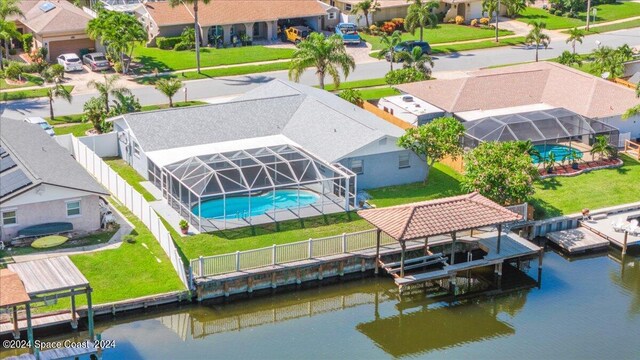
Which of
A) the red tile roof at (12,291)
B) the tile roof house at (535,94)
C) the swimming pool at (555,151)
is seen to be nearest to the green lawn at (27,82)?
the tile roof house at (535,94)

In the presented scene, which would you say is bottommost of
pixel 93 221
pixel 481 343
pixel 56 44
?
pixel 481 343

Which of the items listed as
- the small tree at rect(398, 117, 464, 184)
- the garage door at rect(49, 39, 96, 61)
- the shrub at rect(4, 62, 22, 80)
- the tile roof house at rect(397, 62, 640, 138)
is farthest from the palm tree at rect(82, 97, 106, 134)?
the small tree at rect(398, 117, 464, 184)

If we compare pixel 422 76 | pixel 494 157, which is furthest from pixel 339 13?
pixel 494 157

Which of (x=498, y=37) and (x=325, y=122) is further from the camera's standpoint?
(x=498, y=37)

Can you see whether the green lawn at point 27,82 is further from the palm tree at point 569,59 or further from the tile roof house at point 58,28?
the palm tree at point 569,59

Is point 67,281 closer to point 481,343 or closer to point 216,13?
point 481,343

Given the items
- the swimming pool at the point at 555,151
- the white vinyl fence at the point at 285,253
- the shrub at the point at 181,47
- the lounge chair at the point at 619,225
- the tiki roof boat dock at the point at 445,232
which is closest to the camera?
the white vinyl fence at the point at 285,253
